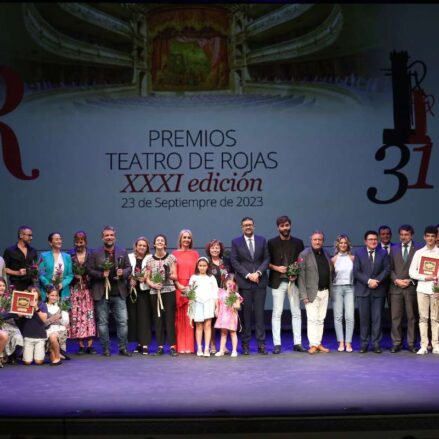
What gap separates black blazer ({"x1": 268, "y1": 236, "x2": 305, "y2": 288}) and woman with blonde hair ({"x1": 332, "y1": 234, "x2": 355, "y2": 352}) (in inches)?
18.1

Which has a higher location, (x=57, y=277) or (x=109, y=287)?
(x=57, y=277)

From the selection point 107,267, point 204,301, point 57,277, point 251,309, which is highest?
point 107,267

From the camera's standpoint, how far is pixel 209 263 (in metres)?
10.6

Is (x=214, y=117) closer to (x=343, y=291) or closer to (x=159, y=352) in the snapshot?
(x=343, y=291)

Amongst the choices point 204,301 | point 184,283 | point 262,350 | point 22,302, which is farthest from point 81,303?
point 262,350

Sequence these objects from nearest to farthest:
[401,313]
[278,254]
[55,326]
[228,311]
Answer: [55,326]
[228,311]
[401,313]
[278,254]

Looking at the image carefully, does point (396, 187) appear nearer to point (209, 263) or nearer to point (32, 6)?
point (209, 263)

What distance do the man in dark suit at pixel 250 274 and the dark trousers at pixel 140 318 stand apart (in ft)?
3.52

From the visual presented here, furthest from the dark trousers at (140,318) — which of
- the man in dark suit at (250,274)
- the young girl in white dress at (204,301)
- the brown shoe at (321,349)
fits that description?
the brown shoe at (321,349)

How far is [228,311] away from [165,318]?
2.44ft

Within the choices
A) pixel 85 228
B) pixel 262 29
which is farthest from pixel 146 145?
pixel 262 29

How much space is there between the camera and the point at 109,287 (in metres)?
10.5

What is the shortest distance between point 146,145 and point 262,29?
222 centimetres

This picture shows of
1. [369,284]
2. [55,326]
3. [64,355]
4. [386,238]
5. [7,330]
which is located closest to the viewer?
[7,330]
